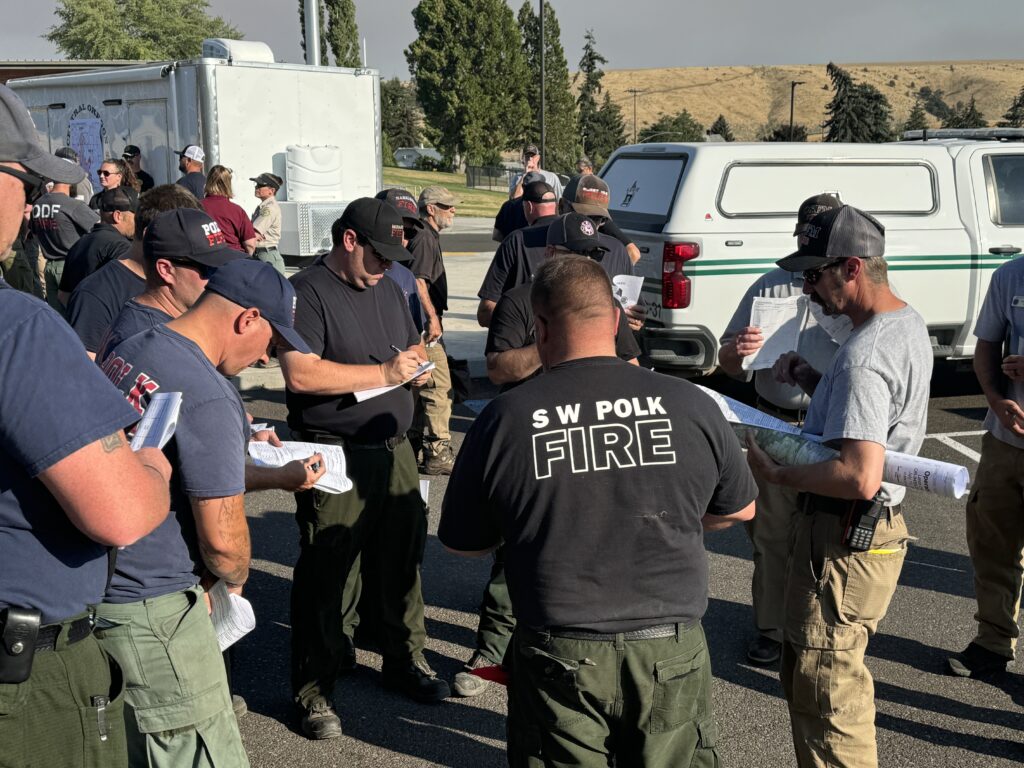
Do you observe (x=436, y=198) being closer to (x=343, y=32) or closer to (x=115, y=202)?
(x=115, y=202)

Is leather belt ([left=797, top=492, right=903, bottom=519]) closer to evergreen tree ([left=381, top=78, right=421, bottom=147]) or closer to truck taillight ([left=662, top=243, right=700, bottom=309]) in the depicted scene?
truck taillight ([left=662, top=243, right=700, bottom=309])

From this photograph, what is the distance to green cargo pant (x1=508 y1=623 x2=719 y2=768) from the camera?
8.02ft

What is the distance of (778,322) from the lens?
4270mm

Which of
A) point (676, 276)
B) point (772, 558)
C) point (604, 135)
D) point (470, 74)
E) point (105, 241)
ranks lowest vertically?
point (772, 558)

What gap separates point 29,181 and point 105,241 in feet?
15.9

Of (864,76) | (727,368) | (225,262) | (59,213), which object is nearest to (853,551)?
(727,368)

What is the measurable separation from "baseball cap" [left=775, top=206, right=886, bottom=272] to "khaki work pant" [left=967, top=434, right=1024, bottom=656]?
169cm

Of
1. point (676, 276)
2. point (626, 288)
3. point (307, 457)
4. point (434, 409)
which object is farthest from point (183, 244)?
point (676, 276)

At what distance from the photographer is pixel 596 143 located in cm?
7306

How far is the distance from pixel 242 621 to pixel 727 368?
2.55m

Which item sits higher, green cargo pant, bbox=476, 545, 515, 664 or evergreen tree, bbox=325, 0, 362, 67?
evergreen tree, bbox=325, 0, 362, 67

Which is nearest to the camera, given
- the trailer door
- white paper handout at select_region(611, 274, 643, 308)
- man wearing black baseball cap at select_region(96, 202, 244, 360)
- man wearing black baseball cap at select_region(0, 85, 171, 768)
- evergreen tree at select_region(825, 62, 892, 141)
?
man wearing black baseball cap at select_region(0, 85, 171, 768)

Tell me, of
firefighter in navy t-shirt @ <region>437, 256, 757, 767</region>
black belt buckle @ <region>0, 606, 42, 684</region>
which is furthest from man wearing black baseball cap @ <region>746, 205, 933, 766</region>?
black belt buckle @ <region>0, 606, 42, 684</region>

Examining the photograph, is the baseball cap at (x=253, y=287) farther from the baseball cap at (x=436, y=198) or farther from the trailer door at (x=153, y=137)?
the trailer door at (x=153, y=137)
